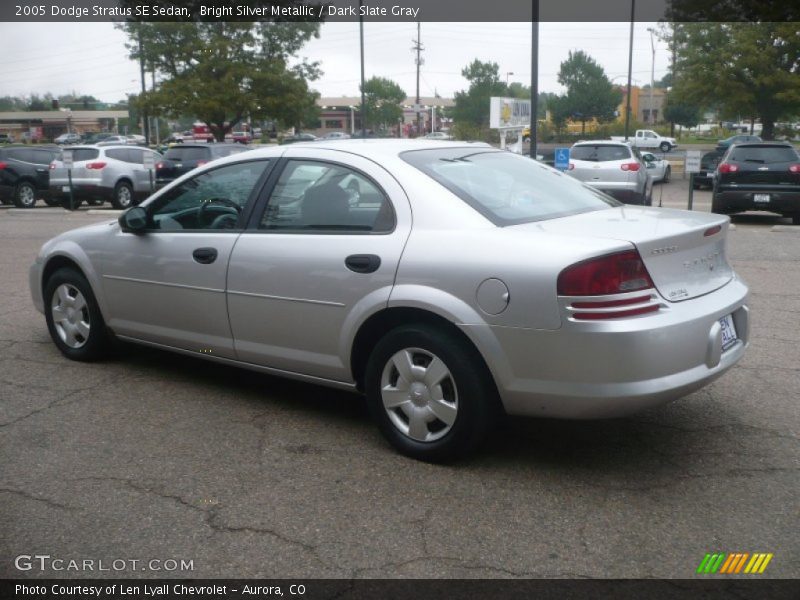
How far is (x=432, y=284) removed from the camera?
159 inches

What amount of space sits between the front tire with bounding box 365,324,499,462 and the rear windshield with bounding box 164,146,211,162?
18.2 m

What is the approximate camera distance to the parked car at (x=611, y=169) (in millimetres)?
17453

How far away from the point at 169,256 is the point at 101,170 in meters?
17.9

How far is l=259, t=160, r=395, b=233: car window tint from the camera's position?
444cm

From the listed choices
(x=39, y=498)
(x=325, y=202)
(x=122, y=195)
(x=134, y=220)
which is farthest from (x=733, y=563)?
(x=122, y=195)

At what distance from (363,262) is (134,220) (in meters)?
A: 1.85

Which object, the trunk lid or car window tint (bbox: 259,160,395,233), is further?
car window tint (bbox: 259,160,395,233)

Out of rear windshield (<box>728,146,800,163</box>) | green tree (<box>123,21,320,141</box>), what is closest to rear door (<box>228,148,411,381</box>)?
rear windshield (<box>728,146,800,163</box>)

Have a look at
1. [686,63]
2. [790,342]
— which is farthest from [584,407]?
[686,63]

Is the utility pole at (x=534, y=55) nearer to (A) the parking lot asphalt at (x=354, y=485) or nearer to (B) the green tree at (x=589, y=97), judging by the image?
(A) the parking lot asphalt at (x=354, y=485)

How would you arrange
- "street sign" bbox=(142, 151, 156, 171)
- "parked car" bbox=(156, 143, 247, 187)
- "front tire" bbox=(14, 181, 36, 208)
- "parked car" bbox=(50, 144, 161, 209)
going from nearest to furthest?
"street sign" bbox=(142, 151, 156, 171) < "parked car" bbox=(156, 143, 247, 187) < "parked car" bbox=(50, 144, 161, 209) < "front tire" bbox=(14, 181, 36, 208)

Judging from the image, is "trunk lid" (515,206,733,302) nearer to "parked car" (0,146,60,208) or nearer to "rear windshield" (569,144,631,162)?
"rear windshield" (569,144,631,162)

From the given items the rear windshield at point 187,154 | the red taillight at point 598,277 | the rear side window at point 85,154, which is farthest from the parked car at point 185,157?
the red taillight at point 598,277

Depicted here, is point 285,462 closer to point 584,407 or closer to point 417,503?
point 417,503
